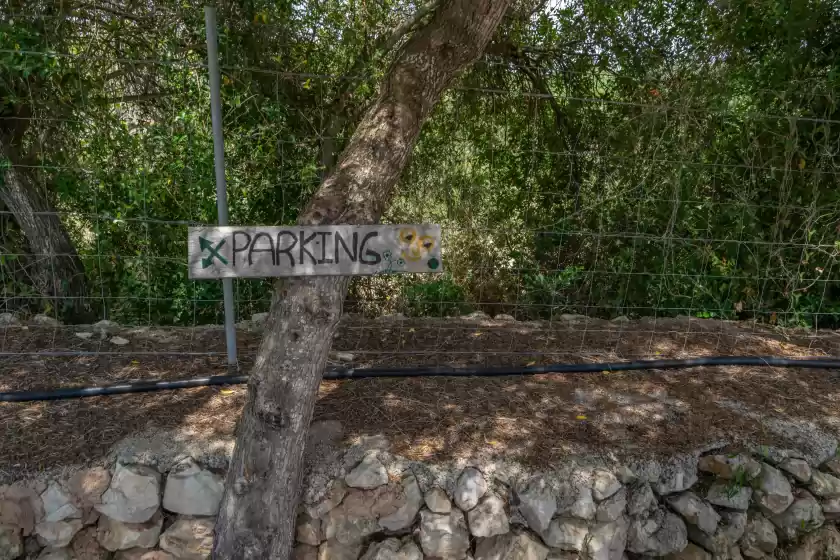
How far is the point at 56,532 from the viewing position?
2703 millimetres

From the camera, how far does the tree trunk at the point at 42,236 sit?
4199 mm

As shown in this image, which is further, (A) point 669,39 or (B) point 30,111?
(A) point 669,39

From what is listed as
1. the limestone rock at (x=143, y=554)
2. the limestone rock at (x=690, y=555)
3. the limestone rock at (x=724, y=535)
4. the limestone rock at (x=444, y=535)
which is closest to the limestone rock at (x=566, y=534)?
the limestone rock at (x=444, y=535)

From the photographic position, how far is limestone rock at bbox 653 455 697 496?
2963mm

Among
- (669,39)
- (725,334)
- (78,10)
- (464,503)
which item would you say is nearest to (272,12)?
(78,10)

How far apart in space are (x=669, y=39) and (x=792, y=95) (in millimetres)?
1001

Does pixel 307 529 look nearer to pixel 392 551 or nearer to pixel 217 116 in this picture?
pixel 392 551

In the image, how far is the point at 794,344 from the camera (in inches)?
175

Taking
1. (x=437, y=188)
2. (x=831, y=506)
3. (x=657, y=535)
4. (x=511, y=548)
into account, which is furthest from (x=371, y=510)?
(x=831, y=506)

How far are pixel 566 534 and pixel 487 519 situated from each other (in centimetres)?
39

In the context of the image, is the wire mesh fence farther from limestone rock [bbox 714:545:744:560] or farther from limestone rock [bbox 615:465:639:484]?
limestone rock [bbox 714:545:744:560]

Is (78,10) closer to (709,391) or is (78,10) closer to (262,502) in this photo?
(262,502)

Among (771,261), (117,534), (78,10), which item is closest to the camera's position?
(117,534)

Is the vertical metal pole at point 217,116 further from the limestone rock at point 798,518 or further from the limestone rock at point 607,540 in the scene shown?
the limestone rock at point 798,518
